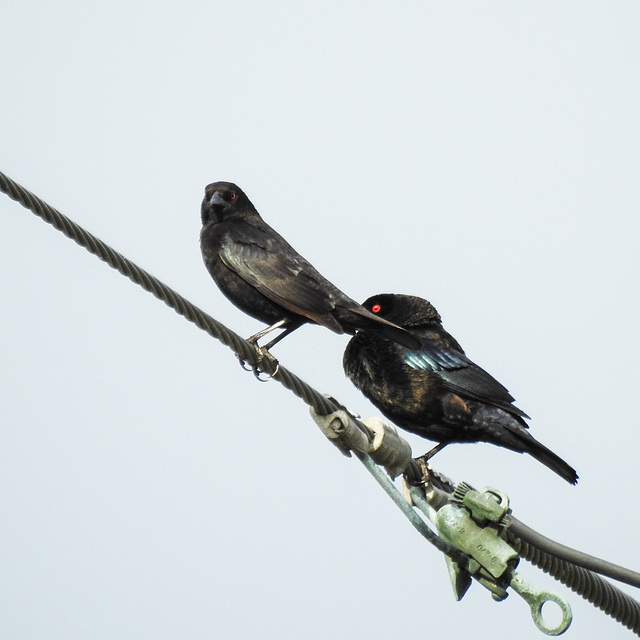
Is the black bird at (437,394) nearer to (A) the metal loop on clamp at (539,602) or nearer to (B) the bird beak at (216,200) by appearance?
(B) the bird beak at (216,200)

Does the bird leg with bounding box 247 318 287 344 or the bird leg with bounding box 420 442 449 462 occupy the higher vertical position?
the bird leg with bounding box 247 318 287 344

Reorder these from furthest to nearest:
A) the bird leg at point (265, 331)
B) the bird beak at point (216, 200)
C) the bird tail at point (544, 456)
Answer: the bird beak at point (216, 200) → the bird tail at point (544, 456) → the bird leg at point (265, 331)

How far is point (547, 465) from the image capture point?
7.42m

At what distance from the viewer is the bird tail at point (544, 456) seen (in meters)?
7.28

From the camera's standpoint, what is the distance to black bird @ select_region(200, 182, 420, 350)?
6.66 m

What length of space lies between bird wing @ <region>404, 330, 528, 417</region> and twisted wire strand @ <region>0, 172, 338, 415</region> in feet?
8.70

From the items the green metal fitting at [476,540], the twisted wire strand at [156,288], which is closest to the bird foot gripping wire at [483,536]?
the green metal fitting at [476,540]

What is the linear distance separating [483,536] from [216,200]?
3.65 meters

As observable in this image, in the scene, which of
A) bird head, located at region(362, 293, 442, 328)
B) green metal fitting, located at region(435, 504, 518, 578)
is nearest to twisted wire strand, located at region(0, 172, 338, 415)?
green metal fitting, located at region(435, 504, 518, 578)

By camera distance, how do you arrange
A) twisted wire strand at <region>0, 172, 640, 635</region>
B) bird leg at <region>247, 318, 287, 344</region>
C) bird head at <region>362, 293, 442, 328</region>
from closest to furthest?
twisted wire strand at <region>0, 172, 640, 635</region>, bird leg at <region>247, 318, 287, 344</region>, bird head at <region>362, 293, 442, 328</region>

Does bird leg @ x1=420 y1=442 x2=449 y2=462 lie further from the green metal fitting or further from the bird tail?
the green metal fitting

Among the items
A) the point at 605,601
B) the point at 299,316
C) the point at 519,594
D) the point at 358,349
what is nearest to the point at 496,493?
the point at 519,594

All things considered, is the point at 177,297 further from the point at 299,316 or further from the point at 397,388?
the point at 397,388

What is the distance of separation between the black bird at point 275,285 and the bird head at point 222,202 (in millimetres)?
173
